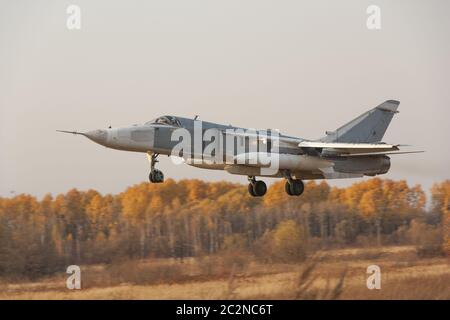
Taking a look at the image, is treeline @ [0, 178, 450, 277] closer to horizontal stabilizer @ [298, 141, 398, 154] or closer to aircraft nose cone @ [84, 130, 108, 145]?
horizontal stabilizer @ [298, 141, 398, 154]

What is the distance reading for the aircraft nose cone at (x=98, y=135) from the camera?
34594mm

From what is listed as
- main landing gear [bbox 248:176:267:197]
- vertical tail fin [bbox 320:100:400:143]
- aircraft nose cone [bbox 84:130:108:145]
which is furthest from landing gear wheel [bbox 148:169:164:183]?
vertical tail fin [bbox 320:100:400:143]

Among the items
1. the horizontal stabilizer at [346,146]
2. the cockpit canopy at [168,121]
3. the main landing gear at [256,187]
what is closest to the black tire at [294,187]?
the main landing gear at [256,187]

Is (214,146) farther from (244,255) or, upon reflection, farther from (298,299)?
(298,299)

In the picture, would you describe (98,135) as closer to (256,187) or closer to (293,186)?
(256,187)

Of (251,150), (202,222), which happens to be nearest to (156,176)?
(251,150)

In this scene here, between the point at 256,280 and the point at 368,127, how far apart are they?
10053 millimetres

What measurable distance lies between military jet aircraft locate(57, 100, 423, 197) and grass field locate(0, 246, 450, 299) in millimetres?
3304

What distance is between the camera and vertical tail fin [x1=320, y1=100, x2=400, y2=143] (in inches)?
1567

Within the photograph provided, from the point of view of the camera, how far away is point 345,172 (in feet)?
126

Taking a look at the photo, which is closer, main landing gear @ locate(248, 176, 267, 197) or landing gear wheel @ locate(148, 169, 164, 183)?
landing gear wheel @ locate(148, 169, 164, 183)

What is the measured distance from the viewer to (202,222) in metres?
43.1
